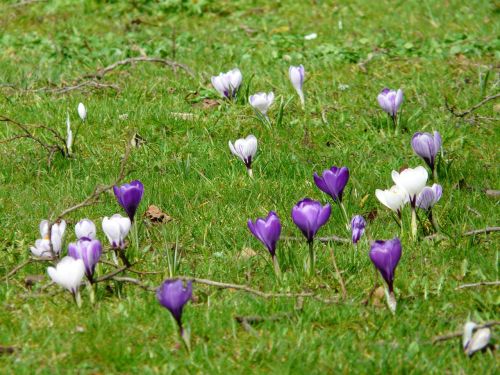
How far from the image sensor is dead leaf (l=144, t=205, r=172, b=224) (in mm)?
4402

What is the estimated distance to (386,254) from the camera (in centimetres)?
328

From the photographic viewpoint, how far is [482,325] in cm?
315

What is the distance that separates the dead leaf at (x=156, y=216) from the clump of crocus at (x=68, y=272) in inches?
41.8

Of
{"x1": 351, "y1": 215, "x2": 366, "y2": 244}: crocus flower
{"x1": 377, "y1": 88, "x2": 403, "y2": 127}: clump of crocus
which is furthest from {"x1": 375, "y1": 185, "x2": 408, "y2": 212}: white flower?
{"x1": 377, "y1": 88, "x2": 403, "y2": 127}: clump of crocus

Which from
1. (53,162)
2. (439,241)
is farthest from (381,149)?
(53,162)

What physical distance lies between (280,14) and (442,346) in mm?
5778

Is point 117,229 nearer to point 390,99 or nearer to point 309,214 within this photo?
point 309,214

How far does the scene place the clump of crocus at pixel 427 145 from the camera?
431 cm

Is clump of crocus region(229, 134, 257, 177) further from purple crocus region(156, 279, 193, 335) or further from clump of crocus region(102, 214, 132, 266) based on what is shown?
purple crocus region(156, 279, 193, 335)

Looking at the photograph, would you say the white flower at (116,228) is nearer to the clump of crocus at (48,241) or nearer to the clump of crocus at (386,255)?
the clump of crocus at (48,241)

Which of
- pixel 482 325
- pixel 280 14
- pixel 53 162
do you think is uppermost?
pixel 482 325

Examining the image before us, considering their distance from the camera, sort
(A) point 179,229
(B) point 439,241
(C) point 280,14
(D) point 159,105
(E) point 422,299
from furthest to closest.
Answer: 1. (C) point 280,14
2. (D) point 159,105
3. (A) point 179,229
4. (B) point 439,241
5. (E) point 422,299

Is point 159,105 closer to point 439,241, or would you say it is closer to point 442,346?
point 439,241

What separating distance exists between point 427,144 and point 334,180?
61 centimetres
